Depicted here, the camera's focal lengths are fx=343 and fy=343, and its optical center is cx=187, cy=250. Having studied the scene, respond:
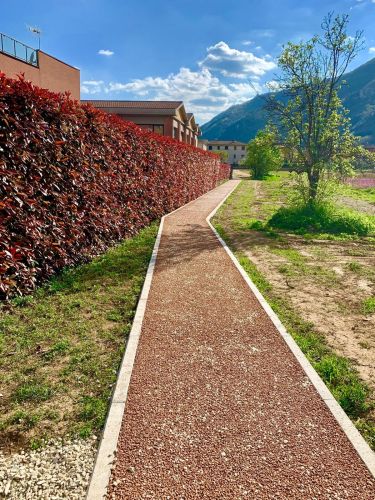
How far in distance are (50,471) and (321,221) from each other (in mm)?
12629

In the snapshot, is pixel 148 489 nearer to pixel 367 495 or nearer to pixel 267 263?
pixel 367 495

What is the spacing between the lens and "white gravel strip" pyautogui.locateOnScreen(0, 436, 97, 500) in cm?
232

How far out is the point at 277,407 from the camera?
3.19 m

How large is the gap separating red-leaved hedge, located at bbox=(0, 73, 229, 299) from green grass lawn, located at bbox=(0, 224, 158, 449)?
0.54 meters

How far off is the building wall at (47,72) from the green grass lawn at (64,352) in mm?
18225

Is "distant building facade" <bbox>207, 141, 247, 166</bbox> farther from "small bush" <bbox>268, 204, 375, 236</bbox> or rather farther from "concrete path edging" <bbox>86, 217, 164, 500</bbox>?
"concrete path edging" <bbox>86, 217, 164, 500</bbox>

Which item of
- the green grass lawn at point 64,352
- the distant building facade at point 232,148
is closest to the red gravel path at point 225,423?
the green grass lawn at point 64,352

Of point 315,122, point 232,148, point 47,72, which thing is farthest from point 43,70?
point 232,148

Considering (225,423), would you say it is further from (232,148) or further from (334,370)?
(232,148)

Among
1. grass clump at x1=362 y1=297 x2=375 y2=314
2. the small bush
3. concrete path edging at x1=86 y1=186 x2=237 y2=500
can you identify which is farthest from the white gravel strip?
the small bush

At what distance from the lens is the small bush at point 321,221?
40.7 feet

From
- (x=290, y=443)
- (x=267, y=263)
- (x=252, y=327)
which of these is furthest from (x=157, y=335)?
(x=267, y=263)

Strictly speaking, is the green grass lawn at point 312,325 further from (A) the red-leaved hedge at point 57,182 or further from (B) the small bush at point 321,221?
(A) the red-leaved hedge at point 57,182

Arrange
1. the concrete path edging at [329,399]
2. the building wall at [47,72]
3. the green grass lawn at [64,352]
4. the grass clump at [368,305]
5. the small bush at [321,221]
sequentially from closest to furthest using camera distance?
the concrete path edging at [329,399], the green grass lawn at [64,352], the grass clump at [368,305], the small bush at [321,221], the building wall at [47,72]
